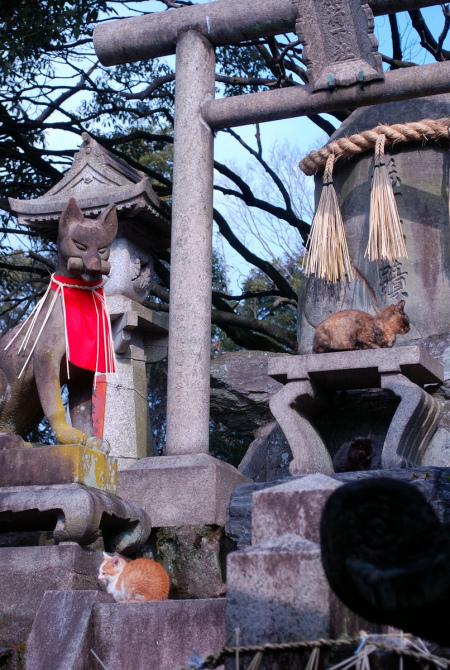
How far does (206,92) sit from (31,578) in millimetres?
3782

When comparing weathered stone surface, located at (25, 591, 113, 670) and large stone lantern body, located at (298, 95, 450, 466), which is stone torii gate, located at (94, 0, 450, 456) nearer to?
large stone lantern body, located at (298, 95, 450, 466)

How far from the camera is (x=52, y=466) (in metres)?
4.89

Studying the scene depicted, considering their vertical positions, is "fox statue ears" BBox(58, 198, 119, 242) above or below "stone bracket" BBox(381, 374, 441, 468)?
above

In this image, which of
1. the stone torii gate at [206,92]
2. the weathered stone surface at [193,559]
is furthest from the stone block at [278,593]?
the stone torii gate at [206,92]

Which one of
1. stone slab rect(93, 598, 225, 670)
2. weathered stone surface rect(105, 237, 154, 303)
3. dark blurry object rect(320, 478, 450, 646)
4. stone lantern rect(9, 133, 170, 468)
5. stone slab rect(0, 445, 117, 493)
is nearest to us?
dark blurry object rect(320, 478, 450, 646)

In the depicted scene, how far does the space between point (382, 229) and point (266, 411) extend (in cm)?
260

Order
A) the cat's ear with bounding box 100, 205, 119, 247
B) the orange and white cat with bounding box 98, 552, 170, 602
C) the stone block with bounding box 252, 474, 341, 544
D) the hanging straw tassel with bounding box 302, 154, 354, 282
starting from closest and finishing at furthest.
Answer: the stone block with bounding box 252, 474, 341, 544 < the orange and white cat with bounding box 98, 552, 170, 602 < the cat's ear with bounding box 100, 205, 119, 247 < the hanging straw tassel with bounding box 302, 154, 354, 282

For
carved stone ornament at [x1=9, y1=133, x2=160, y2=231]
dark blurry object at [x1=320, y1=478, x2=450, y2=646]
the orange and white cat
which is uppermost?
carved stone ornament at [x1=9, y1=133, x2=160, y2=231]

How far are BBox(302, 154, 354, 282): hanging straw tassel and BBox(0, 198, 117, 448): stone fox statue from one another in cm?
188

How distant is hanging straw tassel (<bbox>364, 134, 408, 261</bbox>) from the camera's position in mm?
6449

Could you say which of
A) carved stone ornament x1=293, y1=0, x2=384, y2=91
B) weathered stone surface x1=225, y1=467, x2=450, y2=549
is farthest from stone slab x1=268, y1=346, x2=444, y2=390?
carved stone ornament x1=293, y1=0, x2=384, y2=91

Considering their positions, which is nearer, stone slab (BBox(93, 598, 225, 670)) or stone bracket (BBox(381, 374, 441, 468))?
stone slab (BBox(93, 598, 225, 670))

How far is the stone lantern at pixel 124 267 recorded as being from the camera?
24.0 feet

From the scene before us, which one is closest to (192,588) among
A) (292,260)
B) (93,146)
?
(93,146)
